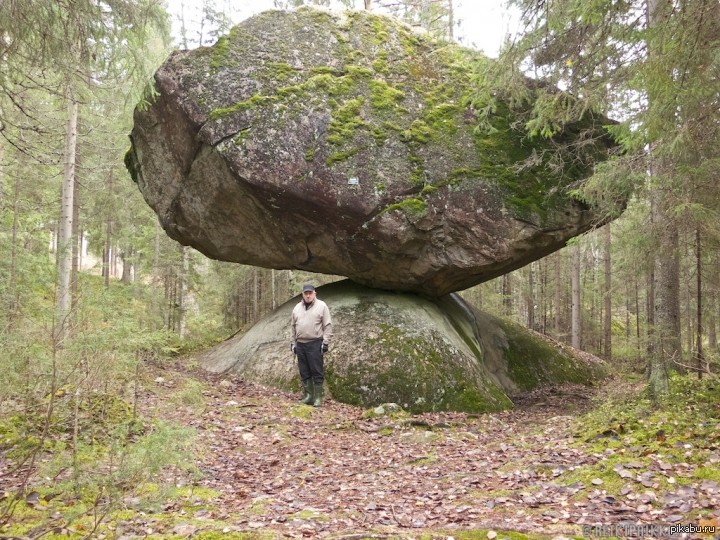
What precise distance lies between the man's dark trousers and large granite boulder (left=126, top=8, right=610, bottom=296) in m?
2.15

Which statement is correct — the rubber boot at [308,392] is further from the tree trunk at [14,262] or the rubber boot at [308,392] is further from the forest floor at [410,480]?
the tree trunk at [14,262]

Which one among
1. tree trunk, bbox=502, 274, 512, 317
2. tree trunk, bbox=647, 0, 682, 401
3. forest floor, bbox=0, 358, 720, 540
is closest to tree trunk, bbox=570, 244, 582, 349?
tree trunk, bbox=502, 274, 512, 317

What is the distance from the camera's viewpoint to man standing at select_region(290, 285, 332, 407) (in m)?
8.09

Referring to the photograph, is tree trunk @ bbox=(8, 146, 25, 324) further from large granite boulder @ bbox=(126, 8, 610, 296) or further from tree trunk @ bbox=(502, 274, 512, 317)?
tree trunk @ bbox=(502, 274, 512, 317)

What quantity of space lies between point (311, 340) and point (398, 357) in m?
1.65

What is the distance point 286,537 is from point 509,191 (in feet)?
24.7

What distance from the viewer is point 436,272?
9570 mm

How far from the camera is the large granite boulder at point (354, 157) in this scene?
8945mm

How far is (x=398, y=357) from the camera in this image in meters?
8.88

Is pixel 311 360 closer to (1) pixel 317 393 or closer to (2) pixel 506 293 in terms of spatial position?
(1) pixel 317 393

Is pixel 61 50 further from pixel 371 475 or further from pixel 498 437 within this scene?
pixel 498 437

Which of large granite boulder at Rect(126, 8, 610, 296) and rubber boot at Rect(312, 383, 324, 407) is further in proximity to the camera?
large granite boulder at Rect(126, 8, 610, 296)

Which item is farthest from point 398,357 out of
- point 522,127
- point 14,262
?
point 14,262

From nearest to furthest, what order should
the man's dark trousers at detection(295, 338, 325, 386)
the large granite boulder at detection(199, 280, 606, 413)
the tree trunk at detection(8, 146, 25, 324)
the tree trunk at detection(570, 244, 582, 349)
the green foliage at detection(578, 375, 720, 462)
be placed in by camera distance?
the green foliage at detection(578, 375, 720, 462) < the tree trunk at detection(8, 146, 25, 324) < the man's dark trousers at detection(295, 338, 325, 386) < the large granite boulder at detection(199, 280, 606, 413) < the tree trunk at detection(570, 244, 582, 349)
